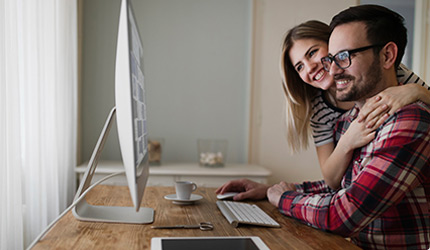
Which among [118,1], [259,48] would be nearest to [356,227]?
[259,48]

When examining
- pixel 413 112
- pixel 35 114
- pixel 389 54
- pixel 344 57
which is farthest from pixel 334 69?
pixel 35 114

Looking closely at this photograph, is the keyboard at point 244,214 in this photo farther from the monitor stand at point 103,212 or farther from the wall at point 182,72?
the wall at point 182,72

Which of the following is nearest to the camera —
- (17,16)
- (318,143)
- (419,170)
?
(419,170)

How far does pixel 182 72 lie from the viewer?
11.9ft

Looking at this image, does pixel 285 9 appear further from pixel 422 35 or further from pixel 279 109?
pixel 422 35

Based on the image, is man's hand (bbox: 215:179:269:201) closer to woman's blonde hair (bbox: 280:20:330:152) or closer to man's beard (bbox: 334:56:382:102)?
woman's blonde hair (bbox: 280:20:330:152)

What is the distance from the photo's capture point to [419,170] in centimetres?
121

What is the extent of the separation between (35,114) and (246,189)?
1246 mm

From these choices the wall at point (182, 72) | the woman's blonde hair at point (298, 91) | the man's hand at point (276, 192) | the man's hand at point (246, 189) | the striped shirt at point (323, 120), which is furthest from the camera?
the wall at point (182, 72)

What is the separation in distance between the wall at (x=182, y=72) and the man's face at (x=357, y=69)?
2.17 m

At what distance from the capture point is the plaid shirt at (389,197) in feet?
3.92

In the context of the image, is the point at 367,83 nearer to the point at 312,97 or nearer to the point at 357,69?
the point at 357,69

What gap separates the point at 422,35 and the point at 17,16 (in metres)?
3.24

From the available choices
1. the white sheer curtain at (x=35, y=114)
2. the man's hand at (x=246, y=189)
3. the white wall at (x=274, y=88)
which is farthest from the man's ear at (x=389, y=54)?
the white wall at (x=274, y=88)
